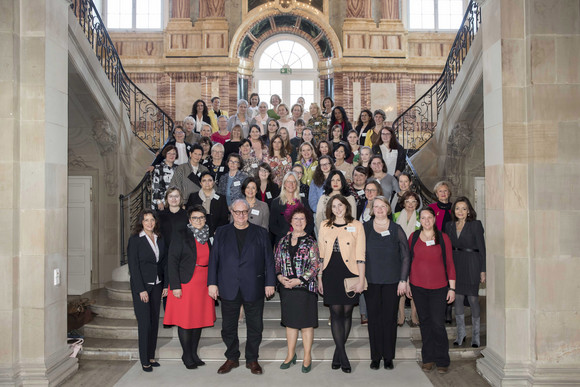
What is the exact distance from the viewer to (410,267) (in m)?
5.34

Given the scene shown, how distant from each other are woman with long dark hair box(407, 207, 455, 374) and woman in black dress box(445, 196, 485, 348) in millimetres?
530

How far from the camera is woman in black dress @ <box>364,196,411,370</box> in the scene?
5.23 metres

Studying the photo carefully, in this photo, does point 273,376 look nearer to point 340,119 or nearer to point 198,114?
point 340,119

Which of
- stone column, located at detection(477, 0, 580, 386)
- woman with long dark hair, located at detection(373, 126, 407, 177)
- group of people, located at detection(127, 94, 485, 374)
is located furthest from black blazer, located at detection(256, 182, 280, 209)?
stone column, located at detection(477, 0, 580, 386)

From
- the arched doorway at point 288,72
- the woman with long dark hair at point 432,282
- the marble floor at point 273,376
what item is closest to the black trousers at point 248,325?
the marble floor at point 273,376

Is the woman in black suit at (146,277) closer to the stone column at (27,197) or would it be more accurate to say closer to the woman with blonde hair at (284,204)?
the stone column at (27,197)

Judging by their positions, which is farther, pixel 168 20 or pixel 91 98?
pixel 168 20

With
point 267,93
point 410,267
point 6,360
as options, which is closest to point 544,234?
point 410,267

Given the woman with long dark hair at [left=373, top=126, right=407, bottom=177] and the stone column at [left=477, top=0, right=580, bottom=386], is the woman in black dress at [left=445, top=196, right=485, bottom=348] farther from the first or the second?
the woman with long dark hair at [left=373, top=126, right=407, bottom=177]

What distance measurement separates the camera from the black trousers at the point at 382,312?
524 cm

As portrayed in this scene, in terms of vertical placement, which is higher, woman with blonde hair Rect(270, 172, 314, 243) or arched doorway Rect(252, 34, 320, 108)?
arched doorway Rect(252, 34, 320, 108)

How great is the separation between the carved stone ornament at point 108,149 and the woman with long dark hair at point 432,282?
612cm

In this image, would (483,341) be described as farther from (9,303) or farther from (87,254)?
(87,254)

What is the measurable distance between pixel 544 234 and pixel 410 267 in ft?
4.37
